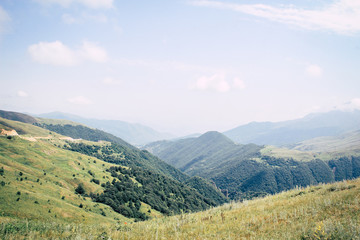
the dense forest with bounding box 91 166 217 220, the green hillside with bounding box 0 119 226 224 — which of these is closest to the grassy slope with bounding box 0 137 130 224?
the green hillside with bounding box 0 119 226 224

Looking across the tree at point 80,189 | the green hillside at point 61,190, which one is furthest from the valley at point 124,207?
the tree at point 80,189

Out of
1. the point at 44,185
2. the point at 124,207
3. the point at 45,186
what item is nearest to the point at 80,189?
the point at 44,185

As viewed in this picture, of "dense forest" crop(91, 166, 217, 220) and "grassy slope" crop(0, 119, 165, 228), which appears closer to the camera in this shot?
"grassy slope" crop(0, 119, 165, 228)

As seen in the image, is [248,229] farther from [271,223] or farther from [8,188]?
[8,188]

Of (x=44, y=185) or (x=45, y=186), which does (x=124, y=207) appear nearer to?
(x=45, y=186)

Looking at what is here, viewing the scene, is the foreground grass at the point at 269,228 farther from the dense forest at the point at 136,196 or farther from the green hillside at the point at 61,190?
the dense forest at the point at 136,196

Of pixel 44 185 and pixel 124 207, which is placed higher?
pixel 44 185

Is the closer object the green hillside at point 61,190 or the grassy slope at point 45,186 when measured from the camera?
the grassy slope at point 45,186

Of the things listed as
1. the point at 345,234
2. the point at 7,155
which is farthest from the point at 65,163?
the point at 345,234

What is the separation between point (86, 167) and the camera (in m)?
83.2

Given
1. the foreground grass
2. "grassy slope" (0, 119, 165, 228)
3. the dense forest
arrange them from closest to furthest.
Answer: the foreground grass
"grassy slope" (0, 119, 165, 228)
the dense forest

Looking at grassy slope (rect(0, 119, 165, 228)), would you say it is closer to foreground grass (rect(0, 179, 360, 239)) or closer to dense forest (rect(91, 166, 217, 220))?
dense forest (rect(91, 166, 217, 220))

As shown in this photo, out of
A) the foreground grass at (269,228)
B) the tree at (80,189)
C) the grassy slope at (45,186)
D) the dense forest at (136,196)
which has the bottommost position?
the dense forest at (136,196)

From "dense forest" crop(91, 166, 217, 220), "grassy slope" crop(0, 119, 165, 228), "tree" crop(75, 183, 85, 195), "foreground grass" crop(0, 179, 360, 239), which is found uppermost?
"foreground grass" crop(0, 179, 360, 239)
